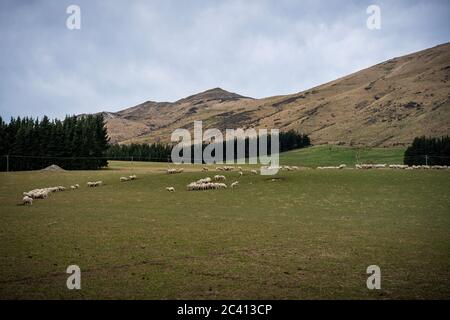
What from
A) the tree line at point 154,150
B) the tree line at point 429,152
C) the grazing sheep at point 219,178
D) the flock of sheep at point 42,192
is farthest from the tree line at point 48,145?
the tree line at point 429,152

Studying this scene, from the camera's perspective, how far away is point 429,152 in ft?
325

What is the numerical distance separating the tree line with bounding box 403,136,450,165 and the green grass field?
61907 millimetres

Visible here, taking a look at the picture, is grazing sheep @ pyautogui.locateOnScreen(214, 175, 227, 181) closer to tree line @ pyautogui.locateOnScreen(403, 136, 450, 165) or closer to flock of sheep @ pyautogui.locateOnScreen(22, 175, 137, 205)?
flock of sheep @ pyautogui.locateOnScreen(22, 175, 137, 205)

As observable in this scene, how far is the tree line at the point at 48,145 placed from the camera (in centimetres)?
8150

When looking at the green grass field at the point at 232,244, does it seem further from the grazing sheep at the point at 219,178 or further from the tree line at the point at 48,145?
the tree line at the point at 48,145

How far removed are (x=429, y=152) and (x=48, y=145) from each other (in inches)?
3897

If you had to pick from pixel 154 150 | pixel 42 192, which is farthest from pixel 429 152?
pixel 42 192

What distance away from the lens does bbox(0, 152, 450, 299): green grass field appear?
10789 mm

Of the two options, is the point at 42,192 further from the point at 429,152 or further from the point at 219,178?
the point at 429,152

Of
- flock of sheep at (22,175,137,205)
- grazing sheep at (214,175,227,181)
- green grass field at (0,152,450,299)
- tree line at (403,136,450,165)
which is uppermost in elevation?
tree line at (403,136,450,165)

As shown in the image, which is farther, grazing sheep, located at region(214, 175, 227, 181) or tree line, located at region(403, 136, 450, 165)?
tree line, located at region(403, 136, 450, 165)

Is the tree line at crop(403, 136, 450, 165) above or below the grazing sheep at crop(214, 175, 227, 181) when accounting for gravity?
above

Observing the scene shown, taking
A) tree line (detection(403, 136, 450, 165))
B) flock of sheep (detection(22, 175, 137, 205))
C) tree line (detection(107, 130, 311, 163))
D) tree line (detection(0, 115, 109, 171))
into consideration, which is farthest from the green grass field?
tree line (detection(107, 130, 311, 163))

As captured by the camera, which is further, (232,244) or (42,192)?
(42,192)
